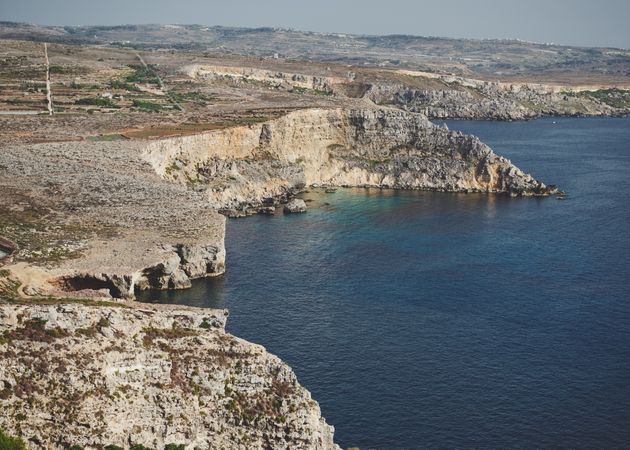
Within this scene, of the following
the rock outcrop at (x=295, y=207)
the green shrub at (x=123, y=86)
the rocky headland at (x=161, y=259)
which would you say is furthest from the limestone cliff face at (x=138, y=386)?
the green shrub at (x=123, y=86)

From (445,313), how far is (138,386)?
39.1 metres

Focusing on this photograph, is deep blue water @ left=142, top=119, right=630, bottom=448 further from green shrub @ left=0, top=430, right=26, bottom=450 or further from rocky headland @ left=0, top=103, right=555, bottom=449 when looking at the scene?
green shrub @ left=0, top=430, right=26, bottom=450

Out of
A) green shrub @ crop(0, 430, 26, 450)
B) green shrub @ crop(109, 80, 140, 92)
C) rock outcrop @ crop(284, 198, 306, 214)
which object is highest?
green shrub @ crop(109, 80, 140, 92)

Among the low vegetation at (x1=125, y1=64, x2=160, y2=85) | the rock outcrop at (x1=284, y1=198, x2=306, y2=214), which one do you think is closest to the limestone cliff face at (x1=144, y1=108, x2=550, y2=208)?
the rock outcrop at (x1=284, y1=198, x2=306, y2=214)

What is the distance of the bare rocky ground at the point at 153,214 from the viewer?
133 feet

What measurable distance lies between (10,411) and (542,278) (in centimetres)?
6061

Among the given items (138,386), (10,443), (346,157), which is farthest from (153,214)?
(346,157)

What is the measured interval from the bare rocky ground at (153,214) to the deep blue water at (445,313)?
27.3 feet

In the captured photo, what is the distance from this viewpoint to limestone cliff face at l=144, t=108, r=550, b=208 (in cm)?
11775

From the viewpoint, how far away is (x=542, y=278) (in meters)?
85.1

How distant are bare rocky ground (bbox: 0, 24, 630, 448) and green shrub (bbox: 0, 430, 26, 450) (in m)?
0.47

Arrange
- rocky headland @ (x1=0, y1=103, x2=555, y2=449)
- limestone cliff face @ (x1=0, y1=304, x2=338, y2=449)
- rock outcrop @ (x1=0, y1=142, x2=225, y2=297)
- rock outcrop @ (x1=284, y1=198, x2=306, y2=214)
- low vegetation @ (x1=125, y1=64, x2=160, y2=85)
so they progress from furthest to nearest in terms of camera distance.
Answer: low vegetation @ (x1=125, y1=64, x2=160, y2=85)
rock outcrop @ (x1=284, y1=198, x2=306, y2=214)
rock outcrop @ (x1=0, y1=142, x2=225, y2=297)
rocky headland @ (x1=0, y1=103, x2=555, y2=449)
limestone cliff face @ (x1=0, y1=304, x2=338, y2=449)

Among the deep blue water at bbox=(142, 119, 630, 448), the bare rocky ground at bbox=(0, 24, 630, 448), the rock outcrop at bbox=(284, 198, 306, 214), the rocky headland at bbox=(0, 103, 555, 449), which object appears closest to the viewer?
the rocky headland at bbox=(0, 103, 555, 449)

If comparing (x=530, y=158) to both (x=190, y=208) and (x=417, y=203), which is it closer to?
(x=417, y=203)
